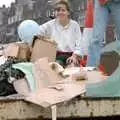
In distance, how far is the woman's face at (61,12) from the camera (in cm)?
649

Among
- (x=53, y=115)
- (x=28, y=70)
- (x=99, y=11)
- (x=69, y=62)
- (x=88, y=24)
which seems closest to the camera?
(x=53, y=115)

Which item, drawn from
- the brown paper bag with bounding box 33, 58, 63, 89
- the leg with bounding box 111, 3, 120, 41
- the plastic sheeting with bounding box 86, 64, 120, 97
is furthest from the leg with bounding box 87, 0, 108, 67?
the plastic sheeting with bounding box 86, 64, 120, 97

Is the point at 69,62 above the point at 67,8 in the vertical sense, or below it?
below

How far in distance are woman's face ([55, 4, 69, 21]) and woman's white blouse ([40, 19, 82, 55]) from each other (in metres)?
0.12

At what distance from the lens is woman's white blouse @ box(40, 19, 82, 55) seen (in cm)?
646

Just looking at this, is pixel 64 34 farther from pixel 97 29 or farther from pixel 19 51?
pixel 19 51

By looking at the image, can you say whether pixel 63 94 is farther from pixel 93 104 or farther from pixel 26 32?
pixel 26 32

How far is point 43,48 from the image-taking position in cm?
504

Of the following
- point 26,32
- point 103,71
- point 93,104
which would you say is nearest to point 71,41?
point 26,32

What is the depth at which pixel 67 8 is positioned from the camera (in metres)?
6.55

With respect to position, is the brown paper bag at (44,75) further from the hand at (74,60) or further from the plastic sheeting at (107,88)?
the hand at (74,60)

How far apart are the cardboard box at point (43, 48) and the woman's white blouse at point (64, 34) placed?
4.11ft

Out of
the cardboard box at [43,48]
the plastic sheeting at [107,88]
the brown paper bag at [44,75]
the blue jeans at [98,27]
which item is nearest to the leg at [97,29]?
the blue jeans at [98,27]

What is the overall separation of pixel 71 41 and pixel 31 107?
10.3 feet
